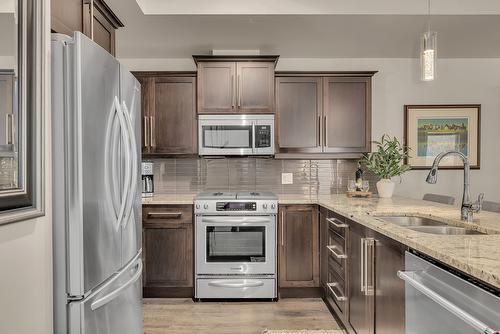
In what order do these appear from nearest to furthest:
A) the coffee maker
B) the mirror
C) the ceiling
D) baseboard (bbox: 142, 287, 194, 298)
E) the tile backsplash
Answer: the mirror, the ceiling, baseboard (bbox: 142, 287, 194, 298), the coffee maker, the tile backsplash

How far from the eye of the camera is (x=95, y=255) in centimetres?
166

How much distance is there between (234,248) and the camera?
132 inches

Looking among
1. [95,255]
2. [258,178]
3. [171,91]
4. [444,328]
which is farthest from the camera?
[258,178]

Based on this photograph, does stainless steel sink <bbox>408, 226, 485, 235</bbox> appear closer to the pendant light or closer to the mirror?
the pendant light

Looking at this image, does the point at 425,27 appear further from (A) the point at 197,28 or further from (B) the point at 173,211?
(B) the point at 173,211

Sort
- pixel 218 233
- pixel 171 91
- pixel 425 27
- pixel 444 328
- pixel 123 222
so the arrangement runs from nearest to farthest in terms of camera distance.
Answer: pixel 444 328
pixel 123 222
pixel 425 27
pixel 218 233
pixel 171 91

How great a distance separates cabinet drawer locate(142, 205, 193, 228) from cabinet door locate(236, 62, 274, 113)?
107 centimetres

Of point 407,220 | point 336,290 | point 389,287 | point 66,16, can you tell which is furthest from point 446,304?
point 66,16

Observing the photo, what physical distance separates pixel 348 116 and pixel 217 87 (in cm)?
131

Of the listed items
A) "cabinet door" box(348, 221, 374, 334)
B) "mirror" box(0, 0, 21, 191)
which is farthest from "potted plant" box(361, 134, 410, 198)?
"mirror" box(0, 0, 21, 191)

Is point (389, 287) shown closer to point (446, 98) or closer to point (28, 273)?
point (28, 273)

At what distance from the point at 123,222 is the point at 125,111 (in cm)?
56

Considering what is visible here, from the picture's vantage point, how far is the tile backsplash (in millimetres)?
4051

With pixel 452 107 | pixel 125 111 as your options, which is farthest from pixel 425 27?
pixel 125 111
